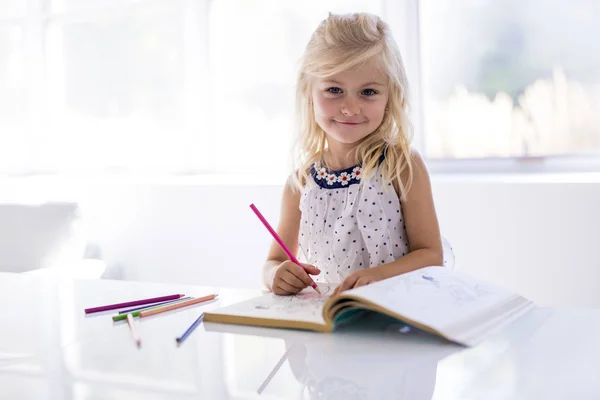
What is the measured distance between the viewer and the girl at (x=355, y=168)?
143 cm

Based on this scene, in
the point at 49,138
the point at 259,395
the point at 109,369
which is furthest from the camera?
the point at 49,138

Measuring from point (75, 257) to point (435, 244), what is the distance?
199cm

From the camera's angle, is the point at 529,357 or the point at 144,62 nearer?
the point at 529,357

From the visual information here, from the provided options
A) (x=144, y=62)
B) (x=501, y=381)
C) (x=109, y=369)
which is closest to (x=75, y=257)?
(x=144, y=62)

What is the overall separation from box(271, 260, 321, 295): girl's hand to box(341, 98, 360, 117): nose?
429 millimetres

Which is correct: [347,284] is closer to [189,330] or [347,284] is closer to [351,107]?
[189,330]

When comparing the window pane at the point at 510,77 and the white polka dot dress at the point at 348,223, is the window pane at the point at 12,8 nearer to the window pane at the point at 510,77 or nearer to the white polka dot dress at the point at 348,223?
the window pane at the point at 510,77

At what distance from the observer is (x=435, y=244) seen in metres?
1.44

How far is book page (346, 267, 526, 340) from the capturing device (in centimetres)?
84

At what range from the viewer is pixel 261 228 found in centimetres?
306

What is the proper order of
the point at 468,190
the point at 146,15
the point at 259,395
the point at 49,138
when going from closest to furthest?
the point at 259,395
the point at 468,190
the point at 146,15
the point at 49,138

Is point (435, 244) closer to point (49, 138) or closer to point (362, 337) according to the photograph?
point (362, 337)

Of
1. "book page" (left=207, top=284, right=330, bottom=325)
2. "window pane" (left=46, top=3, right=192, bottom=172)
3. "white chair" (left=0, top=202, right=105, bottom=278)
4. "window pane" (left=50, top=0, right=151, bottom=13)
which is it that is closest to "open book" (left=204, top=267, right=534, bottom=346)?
"book page" (left=207, top=284, right=330, bottom=325)

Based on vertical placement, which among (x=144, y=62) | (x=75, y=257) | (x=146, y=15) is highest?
(x=146, y=15)
